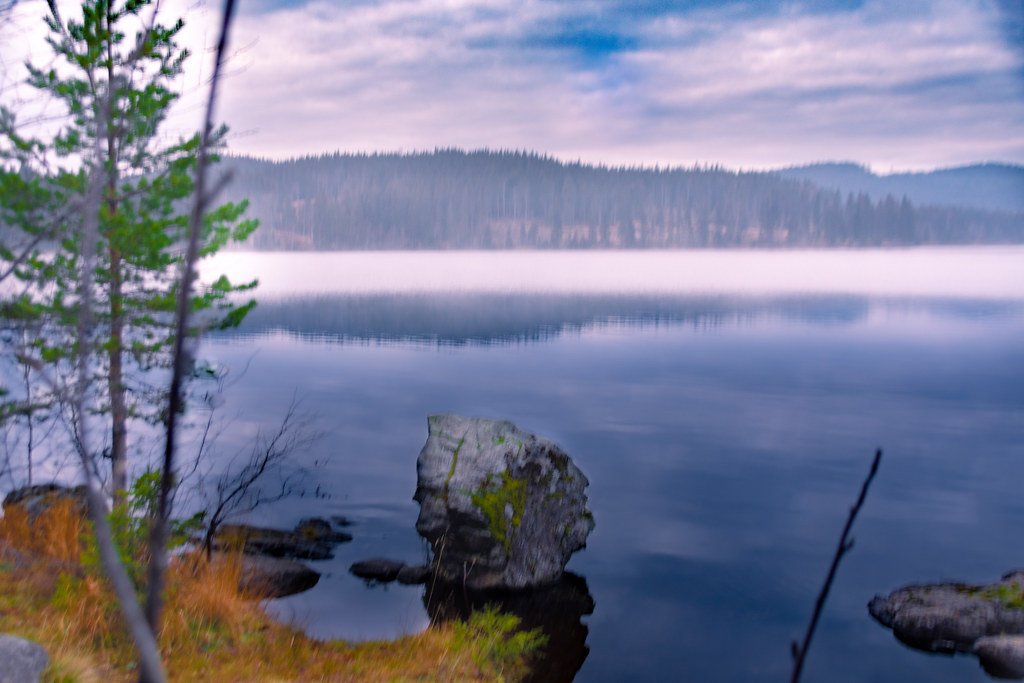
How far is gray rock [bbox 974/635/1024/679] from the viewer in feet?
44.3

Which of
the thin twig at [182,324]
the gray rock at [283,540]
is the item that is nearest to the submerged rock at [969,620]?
the gray rock at [283,540]

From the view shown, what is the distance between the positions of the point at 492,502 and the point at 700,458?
2044 centimetres

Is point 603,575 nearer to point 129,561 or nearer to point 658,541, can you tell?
point 658,541

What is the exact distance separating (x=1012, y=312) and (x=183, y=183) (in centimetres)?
11684

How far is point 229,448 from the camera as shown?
1300 inches

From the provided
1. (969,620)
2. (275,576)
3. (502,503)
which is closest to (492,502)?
(502,503)

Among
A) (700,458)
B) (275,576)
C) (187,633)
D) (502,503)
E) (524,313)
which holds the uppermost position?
(502,503)

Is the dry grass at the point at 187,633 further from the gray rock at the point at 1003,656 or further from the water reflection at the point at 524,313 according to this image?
the water reflection at the point at 524,313

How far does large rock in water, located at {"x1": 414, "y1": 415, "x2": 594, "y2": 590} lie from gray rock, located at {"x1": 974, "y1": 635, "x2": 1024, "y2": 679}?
7.68 m

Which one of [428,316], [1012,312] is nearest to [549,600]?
[428,316]

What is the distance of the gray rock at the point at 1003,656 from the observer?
1352 centimetres

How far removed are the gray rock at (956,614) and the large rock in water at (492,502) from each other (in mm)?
6718

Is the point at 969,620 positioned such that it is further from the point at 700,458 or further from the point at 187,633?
the point at 700,458

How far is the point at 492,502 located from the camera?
51.4ft
